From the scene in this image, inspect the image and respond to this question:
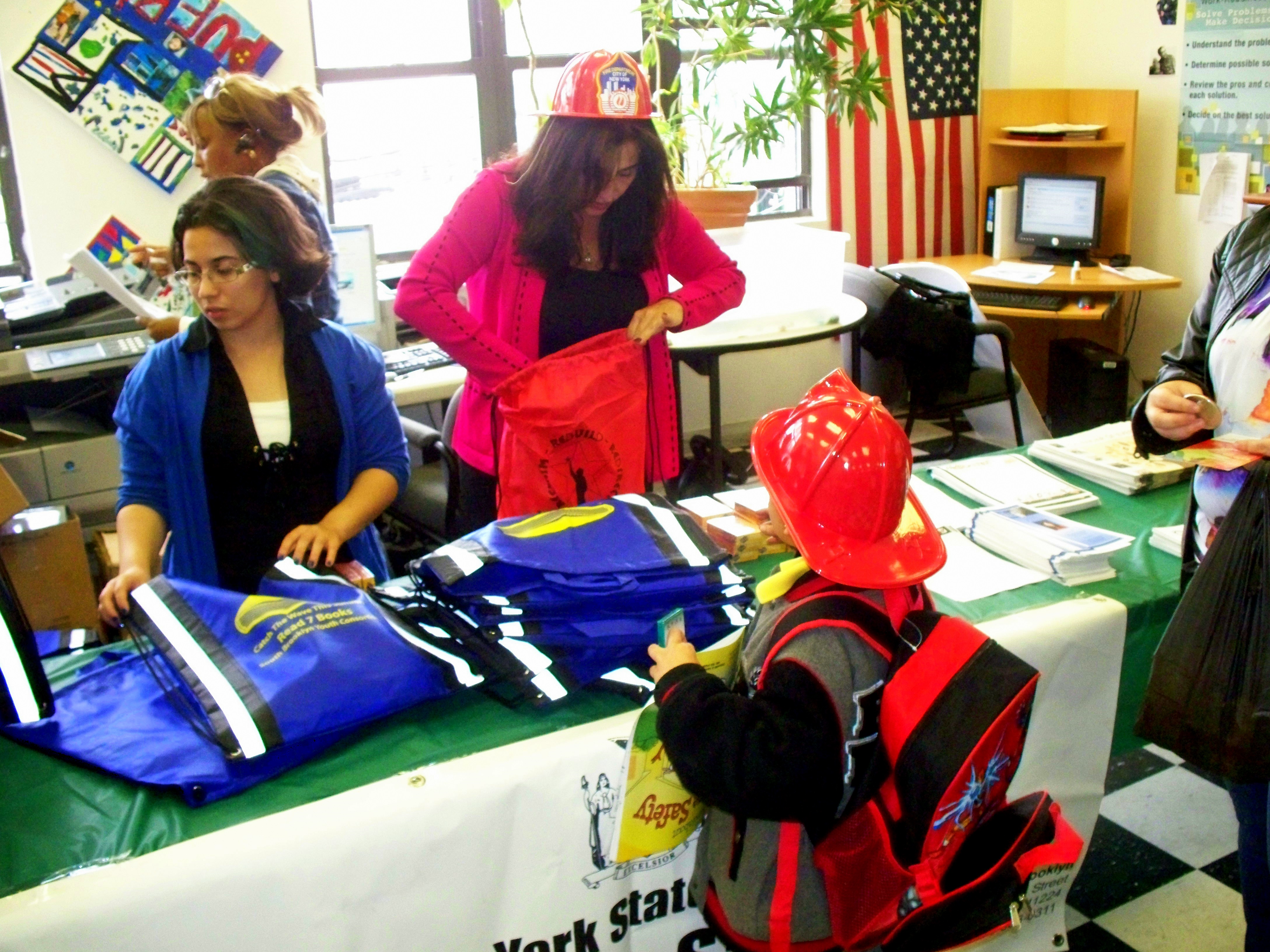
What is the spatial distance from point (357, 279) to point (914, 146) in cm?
281

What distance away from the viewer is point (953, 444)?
4.60 meters

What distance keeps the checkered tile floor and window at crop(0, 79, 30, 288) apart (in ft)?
11.9

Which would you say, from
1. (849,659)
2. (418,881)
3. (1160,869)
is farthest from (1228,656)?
(418,881)

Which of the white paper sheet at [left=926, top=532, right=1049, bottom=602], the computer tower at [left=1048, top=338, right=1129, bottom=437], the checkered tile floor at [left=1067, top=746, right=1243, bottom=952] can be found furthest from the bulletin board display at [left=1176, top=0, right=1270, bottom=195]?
the white paper sheet at [left=926, top=532, right=1049, bottom=602]

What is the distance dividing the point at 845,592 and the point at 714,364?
2602 millimetres

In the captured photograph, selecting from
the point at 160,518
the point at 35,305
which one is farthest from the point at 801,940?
the point at 35,305

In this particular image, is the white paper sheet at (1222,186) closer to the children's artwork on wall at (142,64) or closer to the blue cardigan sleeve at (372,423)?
the children's artwork on wall at (142,64)

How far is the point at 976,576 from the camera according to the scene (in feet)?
5.91

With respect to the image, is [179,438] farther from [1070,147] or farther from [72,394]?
[1070,147]

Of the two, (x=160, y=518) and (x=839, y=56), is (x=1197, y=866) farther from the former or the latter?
(x=839, y=56)

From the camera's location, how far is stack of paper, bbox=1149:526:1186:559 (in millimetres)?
1872

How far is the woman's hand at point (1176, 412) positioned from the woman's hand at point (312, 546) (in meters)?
1.27

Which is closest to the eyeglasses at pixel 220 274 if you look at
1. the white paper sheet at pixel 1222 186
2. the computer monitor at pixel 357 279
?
the computer monitor at pixel 357 279

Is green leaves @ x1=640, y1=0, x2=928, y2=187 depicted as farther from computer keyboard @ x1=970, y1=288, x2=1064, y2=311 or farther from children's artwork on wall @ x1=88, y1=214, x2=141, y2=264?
children's artwork on wall @ x1=88, y1=214, x2=141, y2=264
